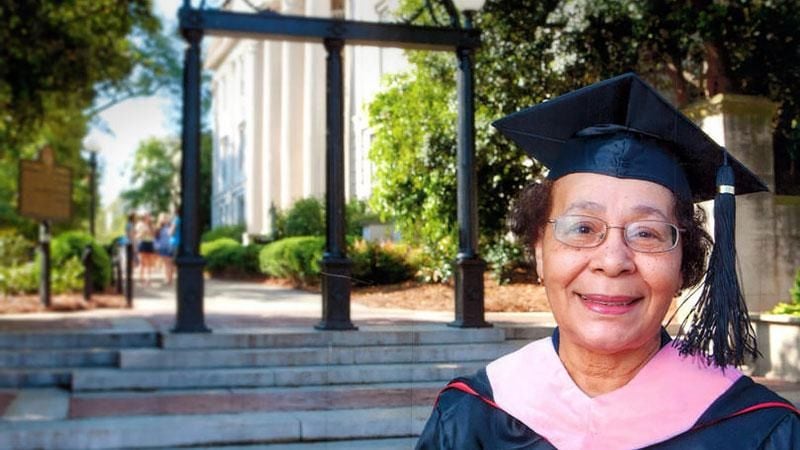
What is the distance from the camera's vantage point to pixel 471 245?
6.39 m

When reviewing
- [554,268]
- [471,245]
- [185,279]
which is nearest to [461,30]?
[471,245]

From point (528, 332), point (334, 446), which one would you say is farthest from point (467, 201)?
point (528, 332)

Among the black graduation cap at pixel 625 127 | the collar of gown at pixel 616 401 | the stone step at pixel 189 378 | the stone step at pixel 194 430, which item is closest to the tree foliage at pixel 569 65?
the black graduation cap at pixel 625 127

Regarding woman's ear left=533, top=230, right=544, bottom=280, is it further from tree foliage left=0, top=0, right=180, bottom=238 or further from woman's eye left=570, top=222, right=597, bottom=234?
tree foliage left=0, top=0, right=180, bottom=238

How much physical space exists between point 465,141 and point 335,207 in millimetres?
1696

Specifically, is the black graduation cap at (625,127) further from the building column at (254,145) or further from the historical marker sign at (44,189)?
the historical marker sign at (44,189)

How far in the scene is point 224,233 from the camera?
6766mm

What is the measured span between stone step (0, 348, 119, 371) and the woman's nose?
6.44 metres

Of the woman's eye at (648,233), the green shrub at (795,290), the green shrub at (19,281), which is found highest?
the woman's eye at (648,233)

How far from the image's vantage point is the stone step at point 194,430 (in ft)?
17.3

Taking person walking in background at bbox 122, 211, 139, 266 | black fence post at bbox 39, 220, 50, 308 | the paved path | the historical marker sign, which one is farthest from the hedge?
person walking in background at bbox 122, 211, 139, 266

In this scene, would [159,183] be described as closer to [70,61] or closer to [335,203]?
[70,61]

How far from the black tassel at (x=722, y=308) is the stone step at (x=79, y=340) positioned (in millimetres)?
6776

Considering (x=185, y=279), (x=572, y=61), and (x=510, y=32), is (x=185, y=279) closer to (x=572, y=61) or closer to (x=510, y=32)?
(x=510, y=32)
